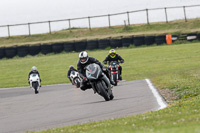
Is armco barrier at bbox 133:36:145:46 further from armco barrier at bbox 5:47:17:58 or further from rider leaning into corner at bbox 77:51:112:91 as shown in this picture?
rider leaning into corner at bbox 77:51:112:91

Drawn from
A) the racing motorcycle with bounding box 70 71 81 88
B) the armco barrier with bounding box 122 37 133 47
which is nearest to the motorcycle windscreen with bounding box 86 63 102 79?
the racing motorcycle with bounding box 70 71 81 88

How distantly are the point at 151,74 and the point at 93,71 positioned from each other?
14548mm

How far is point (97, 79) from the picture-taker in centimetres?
1347

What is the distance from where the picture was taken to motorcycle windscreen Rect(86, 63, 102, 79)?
43.9 feet

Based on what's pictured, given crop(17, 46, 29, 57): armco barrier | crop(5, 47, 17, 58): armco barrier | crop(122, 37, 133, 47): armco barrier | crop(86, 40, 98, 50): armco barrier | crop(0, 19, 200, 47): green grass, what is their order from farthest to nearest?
crop(0, 19, 200, 47): green grass, crop(5, 47, 17, 58): armco barrier, crop(17, 46, 29, 57): armco barrier, crop(86, 40, 98, 50): armco barrier, crop(122, 37, 133, 47): armco barrier

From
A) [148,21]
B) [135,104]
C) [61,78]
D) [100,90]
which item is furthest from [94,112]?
[148,21]

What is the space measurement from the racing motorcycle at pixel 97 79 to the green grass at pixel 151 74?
6.36 feet

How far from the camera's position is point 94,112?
11258mm

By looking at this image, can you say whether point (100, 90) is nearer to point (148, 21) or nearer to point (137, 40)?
point (137, 40)

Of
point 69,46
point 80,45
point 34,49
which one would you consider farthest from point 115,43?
point 34,49

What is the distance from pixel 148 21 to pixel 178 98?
4156 centimetres

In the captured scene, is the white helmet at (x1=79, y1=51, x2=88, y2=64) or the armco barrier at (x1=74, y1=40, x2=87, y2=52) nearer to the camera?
the white helmet at (x1=79, y1=51, x2=88, y2=64)

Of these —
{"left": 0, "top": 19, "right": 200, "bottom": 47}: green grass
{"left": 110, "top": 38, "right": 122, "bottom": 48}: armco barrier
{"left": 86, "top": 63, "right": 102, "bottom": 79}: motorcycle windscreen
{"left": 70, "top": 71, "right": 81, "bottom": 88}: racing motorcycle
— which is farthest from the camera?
{"left": 0, "top": 19, "right": 200, "bottom": 47}: green grass

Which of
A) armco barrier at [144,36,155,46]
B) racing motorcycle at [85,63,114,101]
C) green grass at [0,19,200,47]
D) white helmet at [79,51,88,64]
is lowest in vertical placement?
racing motorcycle at [85,63,114,101]
